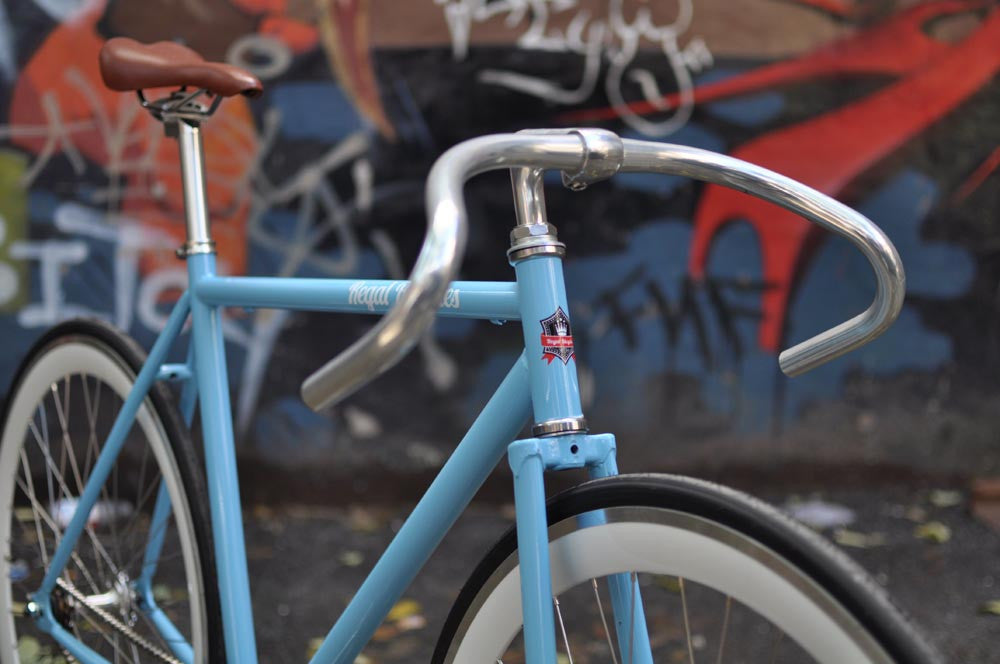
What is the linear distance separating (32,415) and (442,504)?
1293mm

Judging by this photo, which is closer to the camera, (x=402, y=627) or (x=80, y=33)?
(x=402, y=627)

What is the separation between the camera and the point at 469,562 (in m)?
3.17

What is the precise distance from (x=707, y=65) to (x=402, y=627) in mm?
2603

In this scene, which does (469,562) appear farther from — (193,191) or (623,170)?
(623,170)

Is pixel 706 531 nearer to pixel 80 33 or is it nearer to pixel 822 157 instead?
pixel 822 157

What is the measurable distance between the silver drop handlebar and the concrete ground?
1.87m

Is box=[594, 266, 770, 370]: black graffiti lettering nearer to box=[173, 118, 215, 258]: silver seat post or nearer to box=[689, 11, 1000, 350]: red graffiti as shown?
box=[689, 11, 1000, 350]: red graffiti

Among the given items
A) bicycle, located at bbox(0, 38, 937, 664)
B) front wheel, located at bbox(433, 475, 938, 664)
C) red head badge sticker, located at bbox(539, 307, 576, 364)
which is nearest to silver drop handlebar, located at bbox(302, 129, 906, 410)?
bicycle, located at bbox(0, 38, 937, 664)

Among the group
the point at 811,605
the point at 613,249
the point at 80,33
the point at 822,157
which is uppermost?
the point at 80,33

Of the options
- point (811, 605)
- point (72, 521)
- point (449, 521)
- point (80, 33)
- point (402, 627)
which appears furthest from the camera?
point (80, 33)

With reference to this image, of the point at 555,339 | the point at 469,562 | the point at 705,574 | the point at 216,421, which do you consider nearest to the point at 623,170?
the point at 555,339

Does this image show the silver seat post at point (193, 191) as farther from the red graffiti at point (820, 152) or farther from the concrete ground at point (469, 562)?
the red graffiti at point (820, 152)

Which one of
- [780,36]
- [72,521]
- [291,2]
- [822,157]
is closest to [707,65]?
[780,36]

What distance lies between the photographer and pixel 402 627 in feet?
8.80
